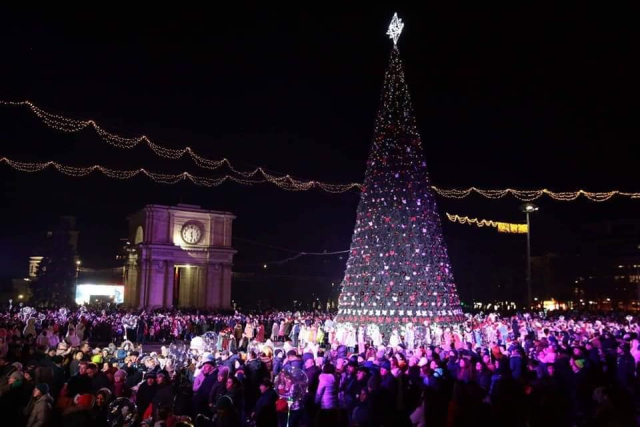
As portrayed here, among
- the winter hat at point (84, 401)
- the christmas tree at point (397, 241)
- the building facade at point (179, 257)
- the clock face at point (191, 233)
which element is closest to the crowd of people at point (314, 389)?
the winter hat at point (84, 401)

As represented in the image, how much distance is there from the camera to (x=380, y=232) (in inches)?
915

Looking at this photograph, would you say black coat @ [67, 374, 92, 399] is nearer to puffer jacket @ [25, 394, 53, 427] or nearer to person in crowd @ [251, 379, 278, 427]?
puffer jacket @ [25, 394, 53, 427]

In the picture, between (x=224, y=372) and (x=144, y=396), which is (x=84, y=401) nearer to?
(x=144, y=396)

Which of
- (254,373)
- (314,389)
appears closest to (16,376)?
(254,373)

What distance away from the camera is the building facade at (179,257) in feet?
189

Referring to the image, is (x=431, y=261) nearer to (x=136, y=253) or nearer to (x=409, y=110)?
(x=409, y=110)

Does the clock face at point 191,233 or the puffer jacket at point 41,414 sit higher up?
the clock face at point 191,233

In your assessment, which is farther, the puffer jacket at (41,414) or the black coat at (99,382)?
the black coat at (99,382)

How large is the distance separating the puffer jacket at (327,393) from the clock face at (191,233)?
172 feet

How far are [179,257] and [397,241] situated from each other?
1606 inches

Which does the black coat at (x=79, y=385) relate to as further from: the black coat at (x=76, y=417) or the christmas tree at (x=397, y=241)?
the christmas tree at (x=397, y=241)

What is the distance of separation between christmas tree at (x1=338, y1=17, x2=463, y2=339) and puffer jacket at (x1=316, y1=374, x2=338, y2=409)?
1311cm

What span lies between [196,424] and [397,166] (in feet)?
55.0

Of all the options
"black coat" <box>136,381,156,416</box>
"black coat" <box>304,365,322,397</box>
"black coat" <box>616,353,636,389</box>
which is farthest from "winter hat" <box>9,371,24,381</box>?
"black coat" <box>616,353,636,389</box>
